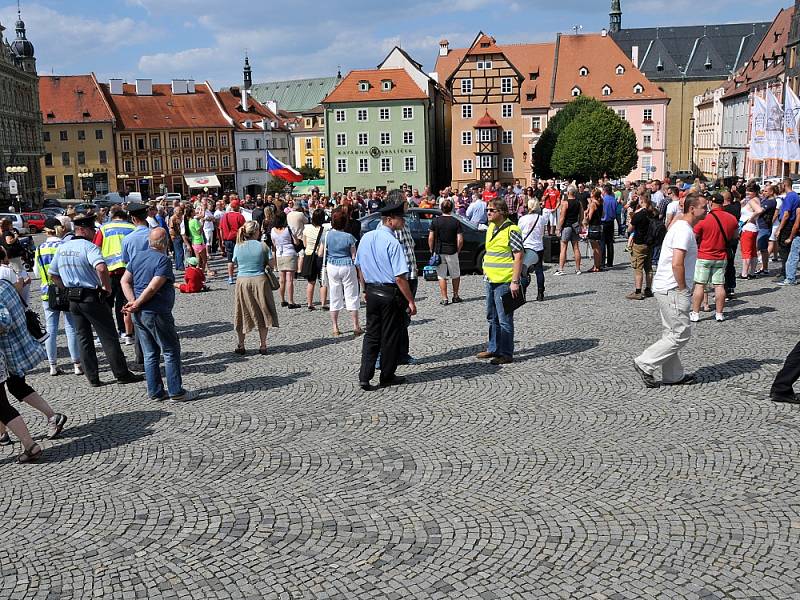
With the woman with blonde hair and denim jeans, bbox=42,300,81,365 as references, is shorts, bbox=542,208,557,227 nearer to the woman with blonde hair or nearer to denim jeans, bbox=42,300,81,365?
the woman with blonde hair

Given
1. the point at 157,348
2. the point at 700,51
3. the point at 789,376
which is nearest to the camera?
the point at 789,376

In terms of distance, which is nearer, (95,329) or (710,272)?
(95,329)

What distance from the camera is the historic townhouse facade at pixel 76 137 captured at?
8788cm

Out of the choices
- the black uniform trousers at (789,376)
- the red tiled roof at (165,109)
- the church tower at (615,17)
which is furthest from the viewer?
the church tower at (615,17)

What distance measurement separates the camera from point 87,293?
941cm

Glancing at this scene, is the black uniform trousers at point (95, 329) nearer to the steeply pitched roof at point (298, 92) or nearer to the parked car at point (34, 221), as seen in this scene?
the parked car at point (34, 221)

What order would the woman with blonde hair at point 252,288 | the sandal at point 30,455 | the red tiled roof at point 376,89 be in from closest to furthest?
the sandal at point 30,455 → the woman with blonde hair at point 252,288 → the red tiled roof at point 376,89

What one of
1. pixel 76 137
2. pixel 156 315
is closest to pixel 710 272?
pixel 156 315

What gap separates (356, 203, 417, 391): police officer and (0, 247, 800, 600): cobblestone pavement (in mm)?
419

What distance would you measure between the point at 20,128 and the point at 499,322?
79240 millimetres

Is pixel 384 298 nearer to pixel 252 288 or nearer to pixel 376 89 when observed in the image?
pixel 252 288

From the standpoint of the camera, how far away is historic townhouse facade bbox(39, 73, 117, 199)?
87.9m

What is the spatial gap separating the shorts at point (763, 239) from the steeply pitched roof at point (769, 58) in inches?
2614

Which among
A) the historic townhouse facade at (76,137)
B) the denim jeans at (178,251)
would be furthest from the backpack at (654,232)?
the historic townhouse facade at (76,137)
